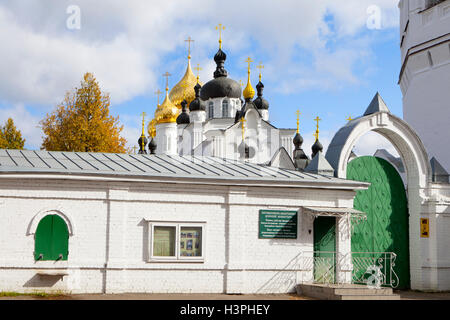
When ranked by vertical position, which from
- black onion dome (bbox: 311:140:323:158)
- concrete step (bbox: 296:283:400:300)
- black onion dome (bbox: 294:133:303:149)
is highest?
black onion dome (bbox: 294:133:303:149)

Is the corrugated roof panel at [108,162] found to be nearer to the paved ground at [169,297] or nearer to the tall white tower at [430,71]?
the paved ground at [169,297]

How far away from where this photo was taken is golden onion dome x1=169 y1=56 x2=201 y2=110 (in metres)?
52.2

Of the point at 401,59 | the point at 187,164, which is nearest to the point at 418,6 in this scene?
the point at 401,59

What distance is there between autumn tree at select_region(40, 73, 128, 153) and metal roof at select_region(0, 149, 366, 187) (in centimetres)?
1922

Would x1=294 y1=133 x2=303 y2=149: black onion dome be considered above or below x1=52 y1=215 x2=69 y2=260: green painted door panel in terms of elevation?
above

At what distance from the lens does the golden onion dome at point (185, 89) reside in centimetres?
5216

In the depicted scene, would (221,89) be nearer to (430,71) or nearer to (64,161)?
(430,71)

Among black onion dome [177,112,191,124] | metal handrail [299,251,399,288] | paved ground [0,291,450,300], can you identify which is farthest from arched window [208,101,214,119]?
paved ground [0,291,450,300]

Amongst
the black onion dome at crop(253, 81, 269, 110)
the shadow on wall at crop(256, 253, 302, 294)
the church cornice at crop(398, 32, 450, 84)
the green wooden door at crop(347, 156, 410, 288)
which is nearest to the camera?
the shadow on wall at crop(256, 253, 302, 294)

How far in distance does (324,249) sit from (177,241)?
12.2 ft

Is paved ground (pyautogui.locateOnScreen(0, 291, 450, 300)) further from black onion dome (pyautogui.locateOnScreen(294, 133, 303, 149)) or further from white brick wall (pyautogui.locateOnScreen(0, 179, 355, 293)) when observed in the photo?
black onion dome (pyautogui.locateOnScreen(294, 133, 303, 149))

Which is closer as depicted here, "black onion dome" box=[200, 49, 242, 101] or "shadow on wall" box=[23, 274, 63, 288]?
"shadow on wall" box=[23, 274, 63, 288]

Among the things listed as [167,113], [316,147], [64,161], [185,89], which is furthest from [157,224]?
[185,89]
